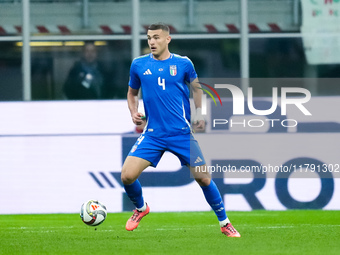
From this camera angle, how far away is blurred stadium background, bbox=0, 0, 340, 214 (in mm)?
11250

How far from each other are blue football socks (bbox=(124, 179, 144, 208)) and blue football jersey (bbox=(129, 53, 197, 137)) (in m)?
0.51

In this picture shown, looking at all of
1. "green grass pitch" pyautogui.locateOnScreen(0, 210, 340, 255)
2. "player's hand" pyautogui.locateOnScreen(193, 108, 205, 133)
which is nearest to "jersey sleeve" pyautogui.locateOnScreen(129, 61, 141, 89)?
"player's hand" pyautogui.locateOnScreen(193, 108, 205, 133)

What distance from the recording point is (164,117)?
25.8 ft

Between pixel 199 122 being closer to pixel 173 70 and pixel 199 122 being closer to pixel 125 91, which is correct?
pixel 173 70

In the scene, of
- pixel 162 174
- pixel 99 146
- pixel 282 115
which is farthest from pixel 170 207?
pixel 282 115

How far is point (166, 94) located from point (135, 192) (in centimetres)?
98

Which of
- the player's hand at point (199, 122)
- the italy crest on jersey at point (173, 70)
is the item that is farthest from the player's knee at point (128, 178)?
the italy crest on jersey at point (173, 70)

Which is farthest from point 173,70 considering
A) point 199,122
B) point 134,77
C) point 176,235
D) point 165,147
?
point 176,235

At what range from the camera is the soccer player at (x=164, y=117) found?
779cm

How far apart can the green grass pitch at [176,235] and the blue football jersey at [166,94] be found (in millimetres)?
1022

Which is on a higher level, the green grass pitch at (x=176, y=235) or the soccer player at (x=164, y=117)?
the soccer player at (x=164, y=117)

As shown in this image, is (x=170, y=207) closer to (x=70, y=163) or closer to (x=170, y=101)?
(x=70, y=163)

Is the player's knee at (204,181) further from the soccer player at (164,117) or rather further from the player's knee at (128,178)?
the player's knee at (128,178)

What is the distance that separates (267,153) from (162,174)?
143cm
